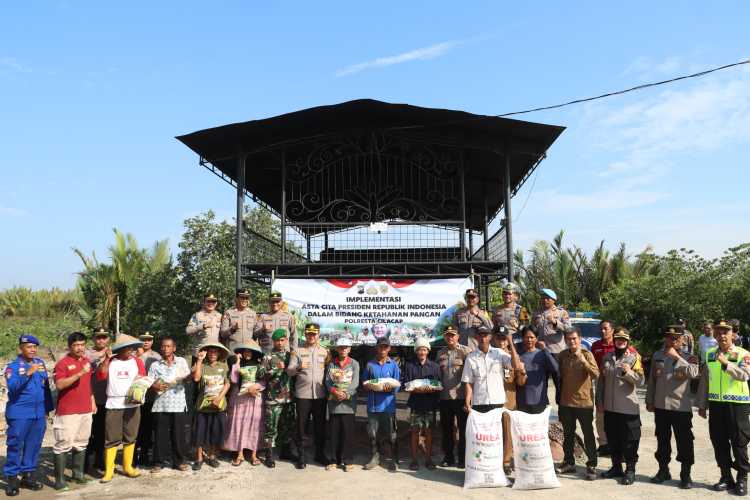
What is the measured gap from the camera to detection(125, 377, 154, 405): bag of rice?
644 cm

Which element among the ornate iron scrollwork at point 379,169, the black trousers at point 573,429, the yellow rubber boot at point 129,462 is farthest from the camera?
the ornate iron scrollwork at point 379,169

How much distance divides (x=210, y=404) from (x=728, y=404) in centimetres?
551

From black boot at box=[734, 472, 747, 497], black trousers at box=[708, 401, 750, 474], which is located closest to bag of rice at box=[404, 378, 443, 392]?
black trousers at box=[708, 401, 750, 474]

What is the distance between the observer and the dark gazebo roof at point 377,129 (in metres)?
9.62

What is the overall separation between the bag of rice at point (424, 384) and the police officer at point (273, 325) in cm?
188

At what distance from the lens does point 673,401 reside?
6000 mm

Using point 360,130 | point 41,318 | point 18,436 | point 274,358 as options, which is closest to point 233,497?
point 274,358

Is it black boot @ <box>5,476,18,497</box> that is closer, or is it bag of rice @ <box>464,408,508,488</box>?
black boot @ <box>5,476,18,497</box>

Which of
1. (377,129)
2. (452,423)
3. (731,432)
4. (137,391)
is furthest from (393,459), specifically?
(377,129)

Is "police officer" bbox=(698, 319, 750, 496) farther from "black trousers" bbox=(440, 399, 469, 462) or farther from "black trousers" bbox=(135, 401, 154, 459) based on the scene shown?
"black trousers" bbox=(135, 401, 154, 459)

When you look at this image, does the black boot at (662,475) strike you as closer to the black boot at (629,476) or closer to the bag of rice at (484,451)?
the black boot at (629,476)

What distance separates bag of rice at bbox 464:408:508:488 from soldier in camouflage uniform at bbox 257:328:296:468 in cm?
228

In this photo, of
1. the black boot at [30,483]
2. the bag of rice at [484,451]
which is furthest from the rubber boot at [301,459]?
the black boot at [30,483]

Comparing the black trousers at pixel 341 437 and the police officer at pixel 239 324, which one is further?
the police officer at pixel 239 324
